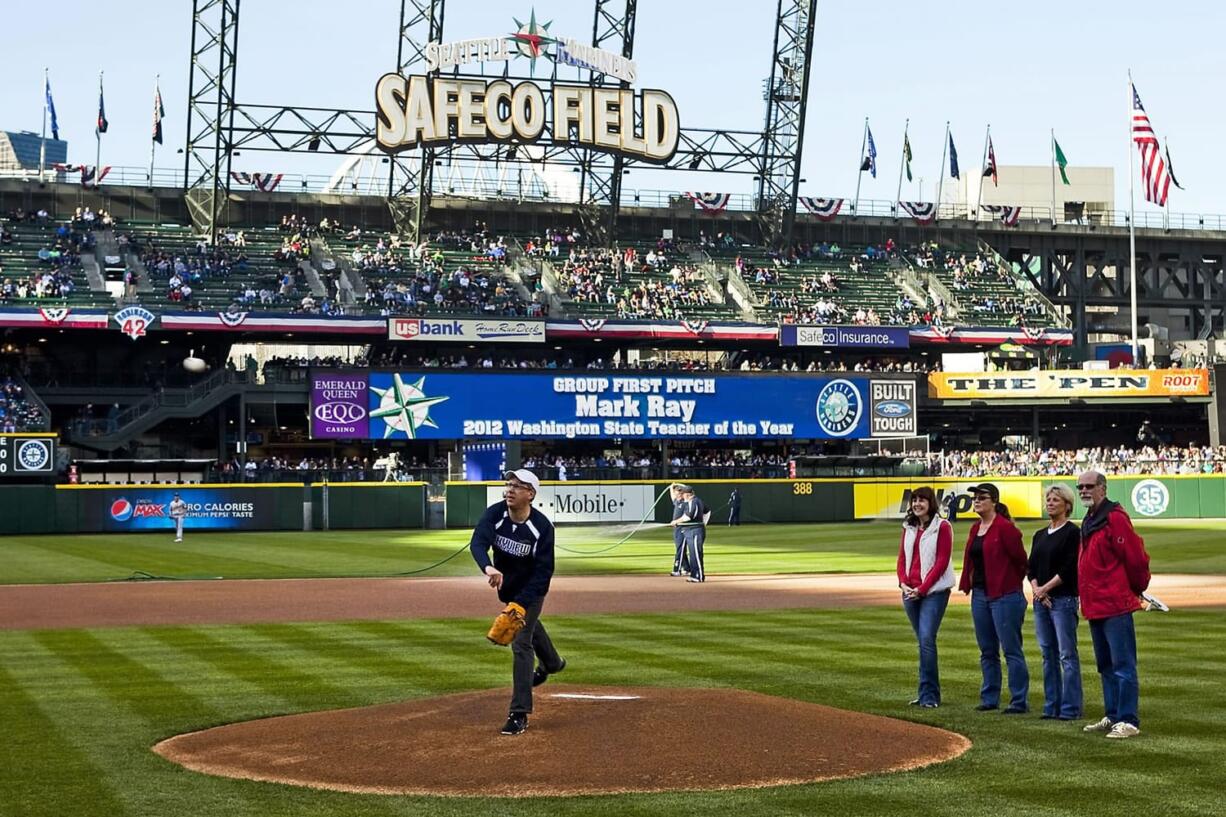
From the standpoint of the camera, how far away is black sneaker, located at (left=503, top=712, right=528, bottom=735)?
11820 mm

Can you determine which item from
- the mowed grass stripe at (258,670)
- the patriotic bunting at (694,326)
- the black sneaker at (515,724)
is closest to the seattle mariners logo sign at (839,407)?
the patriotic bunting at (694,326)

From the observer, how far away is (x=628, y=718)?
491 inches

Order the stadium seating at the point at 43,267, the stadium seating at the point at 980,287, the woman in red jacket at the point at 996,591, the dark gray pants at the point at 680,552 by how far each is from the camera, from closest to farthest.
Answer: the woman in red jacket at the point at 996,591
the dark gray pants at the point at 680,552
the stadium seating at the point at 43,267
the stadium seating at the point at 980,287

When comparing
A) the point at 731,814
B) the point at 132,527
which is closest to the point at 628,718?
the point at 731,814

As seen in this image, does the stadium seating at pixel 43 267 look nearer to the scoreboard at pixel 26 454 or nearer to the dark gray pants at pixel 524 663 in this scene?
the scoreboard at pixel 26 454

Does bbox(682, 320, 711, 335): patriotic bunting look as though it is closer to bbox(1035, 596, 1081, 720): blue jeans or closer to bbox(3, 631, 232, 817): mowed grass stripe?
bbox(3, 631, 232, 817): mowed grass stripe

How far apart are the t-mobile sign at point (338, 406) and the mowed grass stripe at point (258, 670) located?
4054cm

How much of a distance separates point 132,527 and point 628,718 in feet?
140

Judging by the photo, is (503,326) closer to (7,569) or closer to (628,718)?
(7,569)

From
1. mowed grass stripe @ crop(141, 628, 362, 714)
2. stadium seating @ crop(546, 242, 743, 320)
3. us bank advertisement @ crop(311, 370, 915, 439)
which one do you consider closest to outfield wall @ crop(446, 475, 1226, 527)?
us bank advertisement @ crop(311, 370, 915, 439)

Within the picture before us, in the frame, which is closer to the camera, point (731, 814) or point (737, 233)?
point (731, 814)

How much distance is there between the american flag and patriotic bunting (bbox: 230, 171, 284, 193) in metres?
39.3

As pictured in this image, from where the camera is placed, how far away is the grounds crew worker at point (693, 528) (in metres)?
30.6

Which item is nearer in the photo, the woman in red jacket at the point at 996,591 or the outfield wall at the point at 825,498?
the woman in red jacket at the point at 996,591
